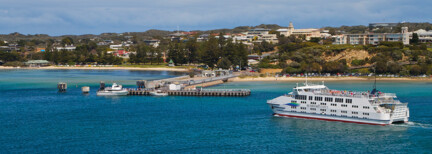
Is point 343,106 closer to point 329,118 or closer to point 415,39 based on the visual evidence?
point 329,118

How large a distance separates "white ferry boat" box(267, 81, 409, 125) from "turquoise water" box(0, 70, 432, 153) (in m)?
1.04

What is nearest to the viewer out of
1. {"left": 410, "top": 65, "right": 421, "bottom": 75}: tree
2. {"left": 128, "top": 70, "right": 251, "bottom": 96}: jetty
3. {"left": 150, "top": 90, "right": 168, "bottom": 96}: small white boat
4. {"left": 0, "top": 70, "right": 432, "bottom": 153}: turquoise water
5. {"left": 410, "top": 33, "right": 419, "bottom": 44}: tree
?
{"left": 0, "top": 70, "right": 432, "bottom": 153}: turquoise water

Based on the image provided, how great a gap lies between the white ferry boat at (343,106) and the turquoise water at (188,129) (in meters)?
1.04

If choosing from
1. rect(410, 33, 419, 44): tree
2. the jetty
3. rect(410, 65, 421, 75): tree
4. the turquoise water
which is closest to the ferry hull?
the turquoise water

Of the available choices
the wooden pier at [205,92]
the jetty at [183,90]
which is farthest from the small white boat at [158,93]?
the wooden pier at [205,92]

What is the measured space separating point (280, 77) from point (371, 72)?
23.2m

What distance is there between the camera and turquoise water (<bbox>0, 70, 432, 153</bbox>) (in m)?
52.0

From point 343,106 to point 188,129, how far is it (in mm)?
18621

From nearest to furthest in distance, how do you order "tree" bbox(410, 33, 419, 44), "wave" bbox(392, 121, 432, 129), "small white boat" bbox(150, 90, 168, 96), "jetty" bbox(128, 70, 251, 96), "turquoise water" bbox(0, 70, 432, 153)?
"turquoise water" bbox(0, 70, 432, 153), "wave" bbox(392, 121, 432, 129), "jetty" bbox(128, 70, 251, 96), "small white boat" bbox(150, 90, 168, 96), "tree" bbox(410, 33, 419, 44)

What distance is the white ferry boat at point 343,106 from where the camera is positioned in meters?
59.6

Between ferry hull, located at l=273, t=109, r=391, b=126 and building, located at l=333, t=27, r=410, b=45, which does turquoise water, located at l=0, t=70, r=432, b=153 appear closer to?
ferry hull, located at l=273, t=109, r=391, b=126

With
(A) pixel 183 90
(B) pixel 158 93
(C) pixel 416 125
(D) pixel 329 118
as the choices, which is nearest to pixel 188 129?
(D) pixel 329 118

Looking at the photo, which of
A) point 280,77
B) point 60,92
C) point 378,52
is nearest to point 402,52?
point 378,52

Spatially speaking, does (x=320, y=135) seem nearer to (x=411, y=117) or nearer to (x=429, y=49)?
(x=411, y=117)
